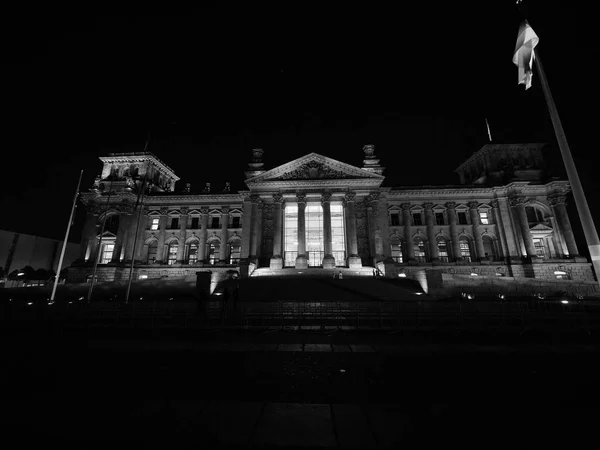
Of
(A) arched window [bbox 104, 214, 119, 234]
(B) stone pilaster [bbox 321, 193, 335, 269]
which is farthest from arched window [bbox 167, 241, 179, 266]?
(B) stone pilaster [bbox 321, 193, 335, 269]

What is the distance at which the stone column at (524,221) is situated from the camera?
43.0 meters

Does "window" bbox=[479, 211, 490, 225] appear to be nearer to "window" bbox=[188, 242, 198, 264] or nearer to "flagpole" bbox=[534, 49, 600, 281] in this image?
"flagpole" bbox=[534, 49, 600, 281]

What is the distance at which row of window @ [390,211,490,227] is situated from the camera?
48.4 meters

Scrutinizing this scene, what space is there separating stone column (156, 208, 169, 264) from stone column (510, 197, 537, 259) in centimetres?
6050

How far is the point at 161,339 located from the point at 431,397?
867 centimetres

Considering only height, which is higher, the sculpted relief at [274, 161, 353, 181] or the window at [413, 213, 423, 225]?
the sculpted relief at [274, 161, 353, 181]

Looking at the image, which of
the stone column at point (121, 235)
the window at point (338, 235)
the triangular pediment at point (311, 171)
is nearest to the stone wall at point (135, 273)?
the stone column at point (121, 235)

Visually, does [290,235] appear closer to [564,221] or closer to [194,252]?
[194,252]

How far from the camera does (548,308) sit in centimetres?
1677

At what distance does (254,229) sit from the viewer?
43.9 m

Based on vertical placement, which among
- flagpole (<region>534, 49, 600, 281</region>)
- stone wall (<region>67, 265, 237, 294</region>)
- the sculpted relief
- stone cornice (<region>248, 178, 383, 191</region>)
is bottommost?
stone wall (<region>67, 265, 237, 294</region>)

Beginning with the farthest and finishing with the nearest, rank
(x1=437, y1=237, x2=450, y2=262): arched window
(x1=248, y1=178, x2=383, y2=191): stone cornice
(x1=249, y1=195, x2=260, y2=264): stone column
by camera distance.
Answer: (x1=437, y1=237, x2=450, y2=262): arched window, (x1=248, y1=178, x2=383, y2=191): stone cornice, (x1=249, y1=195, x2=260, y2=264): stone column

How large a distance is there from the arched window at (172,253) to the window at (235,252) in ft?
33.2

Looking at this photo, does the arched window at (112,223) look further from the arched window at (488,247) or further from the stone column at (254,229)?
the arched window at (488,247)
